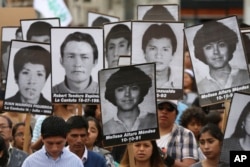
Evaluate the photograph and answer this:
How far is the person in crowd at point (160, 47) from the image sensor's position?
15086mm

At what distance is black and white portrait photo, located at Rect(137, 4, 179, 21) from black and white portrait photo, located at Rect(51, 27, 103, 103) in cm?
212

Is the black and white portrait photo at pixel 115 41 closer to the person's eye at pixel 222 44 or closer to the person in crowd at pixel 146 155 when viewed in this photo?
the person's eye at pixel 222 44

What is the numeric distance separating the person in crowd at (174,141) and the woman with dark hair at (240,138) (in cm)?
175

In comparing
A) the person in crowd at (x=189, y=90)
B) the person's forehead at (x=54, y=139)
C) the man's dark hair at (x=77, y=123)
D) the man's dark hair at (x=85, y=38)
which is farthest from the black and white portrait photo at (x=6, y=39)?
the person's forehead at (x=54, y=139)

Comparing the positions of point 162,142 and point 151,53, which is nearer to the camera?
point 162,142

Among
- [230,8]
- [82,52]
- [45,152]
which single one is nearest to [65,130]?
[45,152]

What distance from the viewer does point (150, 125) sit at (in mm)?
12898

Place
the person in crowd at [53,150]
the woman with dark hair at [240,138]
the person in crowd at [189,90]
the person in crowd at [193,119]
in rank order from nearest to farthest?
the person in crowd at [53,150] < the woman with dark hair at [240,138] < the person in crowd at [193,119] < the person in crowd at [189,90]

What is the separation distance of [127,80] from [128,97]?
0.16 metres

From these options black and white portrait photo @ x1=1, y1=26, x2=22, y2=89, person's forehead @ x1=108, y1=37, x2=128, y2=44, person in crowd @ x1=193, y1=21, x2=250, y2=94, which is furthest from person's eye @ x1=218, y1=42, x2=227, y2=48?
black and white portrait photo @ x1=1, y1=26, x2=22, y2=89

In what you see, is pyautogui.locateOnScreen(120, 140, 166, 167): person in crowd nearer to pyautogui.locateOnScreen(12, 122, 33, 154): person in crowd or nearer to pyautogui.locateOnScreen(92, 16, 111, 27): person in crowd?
pyautogui.locateOnScreen(12, 122, 33, 154): person in crowd

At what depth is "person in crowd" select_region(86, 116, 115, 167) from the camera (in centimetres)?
1332

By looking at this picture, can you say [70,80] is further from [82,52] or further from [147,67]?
[147,67]

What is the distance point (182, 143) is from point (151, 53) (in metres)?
1.48
